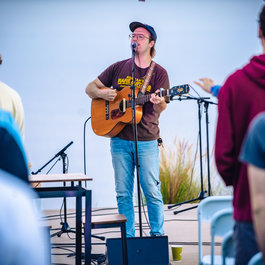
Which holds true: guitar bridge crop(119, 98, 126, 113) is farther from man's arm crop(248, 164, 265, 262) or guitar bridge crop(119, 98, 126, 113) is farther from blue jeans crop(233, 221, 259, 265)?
man's arm crop(248, 164, 265, 262)

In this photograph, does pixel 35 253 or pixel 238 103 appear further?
pixel 238 103

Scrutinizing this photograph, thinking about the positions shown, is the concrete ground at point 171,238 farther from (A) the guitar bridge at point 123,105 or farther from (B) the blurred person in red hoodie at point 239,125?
(B) the blurred person in red hoodie at point 239,125

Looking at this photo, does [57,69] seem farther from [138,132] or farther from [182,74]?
[138,132]

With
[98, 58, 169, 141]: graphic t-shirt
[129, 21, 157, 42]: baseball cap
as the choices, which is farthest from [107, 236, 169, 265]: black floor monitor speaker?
[129, 21, 157, 42]: baseball cap

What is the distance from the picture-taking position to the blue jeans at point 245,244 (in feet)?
4.19

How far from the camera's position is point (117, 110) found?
346 centimetres

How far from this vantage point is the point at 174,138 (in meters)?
6.65

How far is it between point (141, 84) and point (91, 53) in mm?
3595

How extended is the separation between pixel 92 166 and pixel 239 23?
3.42 meters

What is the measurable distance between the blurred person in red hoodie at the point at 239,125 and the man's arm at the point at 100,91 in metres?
2.06

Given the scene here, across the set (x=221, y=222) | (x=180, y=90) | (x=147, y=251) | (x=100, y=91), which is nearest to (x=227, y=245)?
(x=221, y=222)

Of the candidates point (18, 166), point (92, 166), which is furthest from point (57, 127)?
point (18, 166)

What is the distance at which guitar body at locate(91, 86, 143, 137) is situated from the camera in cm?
324

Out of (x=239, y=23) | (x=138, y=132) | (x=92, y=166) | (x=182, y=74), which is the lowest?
(x=92, y=166)
